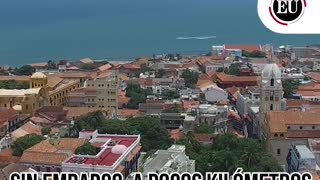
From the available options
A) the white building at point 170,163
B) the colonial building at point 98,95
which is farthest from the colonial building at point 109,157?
the colonial building at point 98,95

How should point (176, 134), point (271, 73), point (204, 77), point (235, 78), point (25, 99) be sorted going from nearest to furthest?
1. point (176, 134)
2. point (271, 73)
3. point (25, 99)
4. point (235, 78)
5. point (204, 77)

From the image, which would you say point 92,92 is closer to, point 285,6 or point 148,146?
point 148,146

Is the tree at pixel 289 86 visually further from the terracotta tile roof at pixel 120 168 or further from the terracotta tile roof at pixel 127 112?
the terracotta tile roof at pixel 120 168

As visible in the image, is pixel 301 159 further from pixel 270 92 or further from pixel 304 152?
pixel 270 92

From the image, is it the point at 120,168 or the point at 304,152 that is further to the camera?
the point at 304,152

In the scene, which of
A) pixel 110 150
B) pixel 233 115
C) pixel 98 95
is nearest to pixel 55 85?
pixel 98 95
